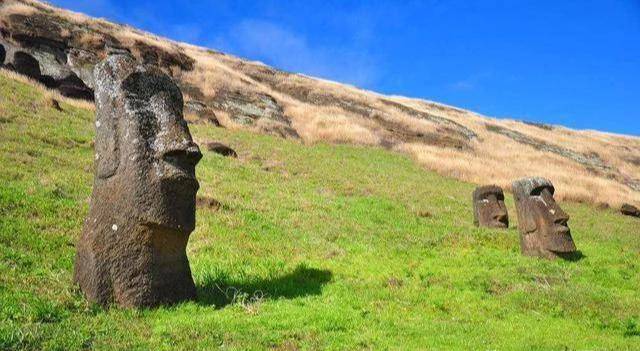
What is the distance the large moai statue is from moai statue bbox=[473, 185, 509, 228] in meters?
14.4

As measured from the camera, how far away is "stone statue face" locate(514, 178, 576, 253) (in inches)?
684

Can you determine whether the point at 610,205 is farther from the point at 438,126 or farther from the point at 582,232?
A: the point at 438,126

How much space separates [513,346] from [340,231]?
9528 mm

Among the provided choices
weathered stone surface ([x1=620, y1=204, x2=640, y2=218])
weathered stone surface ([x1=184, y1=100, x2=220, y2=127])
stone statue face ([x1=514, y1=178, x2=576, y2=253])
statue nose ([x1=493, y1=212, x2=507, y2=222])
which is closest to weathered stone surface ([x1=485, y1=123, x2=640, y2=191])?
weathered stone surface ([x1=620, y1=204, x2=640, y2=218])

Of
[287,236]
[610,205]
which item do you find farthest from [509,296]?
[610,205]

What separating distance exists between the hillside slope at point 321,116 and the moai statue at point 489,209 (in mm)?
13722

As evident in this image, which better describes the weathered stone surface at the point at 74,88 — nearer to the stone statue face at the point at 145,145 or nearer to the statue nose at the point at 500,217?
the statue nose at the point at 500,217

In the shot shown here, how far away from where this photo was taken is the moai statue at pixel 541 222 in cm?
1736

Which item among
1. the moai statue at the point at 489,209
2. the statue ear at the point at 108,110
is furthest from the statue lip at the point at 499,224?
the statue ear at the point at 108,110

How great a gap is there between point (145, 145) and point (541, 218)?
12528mm

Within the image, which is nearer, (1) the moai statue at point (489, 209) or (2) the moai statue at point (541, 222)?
(2) the moai statue at point (541, 222)

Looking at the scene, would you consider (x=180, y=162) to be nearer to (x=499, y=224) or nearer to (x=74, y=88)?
(x=499, y=224)

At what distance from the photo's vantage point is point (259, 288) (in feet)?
38.4

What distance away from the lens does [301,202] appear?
21.8 metres
